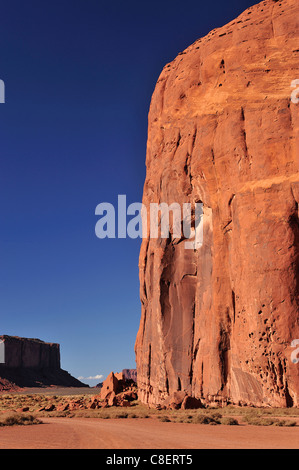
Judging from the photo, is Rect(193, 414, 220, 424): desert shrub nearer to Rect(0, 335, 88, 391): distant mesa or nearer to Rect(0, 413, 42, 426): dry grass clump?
Rect(0, 413, 42, 426): dry grass clump

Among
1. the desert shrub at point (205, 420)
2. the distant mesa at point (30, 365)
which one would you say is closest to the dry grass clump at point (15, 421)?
the desert shrub at point (205, 420)

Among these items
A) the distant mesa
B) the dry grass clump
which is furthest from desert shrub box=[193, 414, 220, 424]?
the distant mesa

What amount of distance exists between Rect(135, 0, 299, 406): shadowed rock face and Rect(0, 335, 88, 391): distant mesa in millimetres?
93383

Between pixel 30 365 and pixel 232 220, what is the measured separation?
419 feet

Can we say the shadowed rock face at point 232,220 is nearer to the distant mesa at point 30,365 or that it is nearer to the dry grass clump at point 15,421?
the dry grass clump at point 15,421

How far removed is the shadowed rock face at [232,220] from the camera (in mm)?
23484

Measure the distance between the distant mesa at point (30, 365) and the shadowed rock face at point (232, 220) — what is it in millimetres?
93383

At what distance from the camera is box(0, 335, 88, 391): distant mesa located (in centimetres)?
12375

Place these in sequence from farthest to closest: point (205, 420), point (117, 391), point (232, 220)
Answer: point (117, 391), point (232, 220), point (205, 420)

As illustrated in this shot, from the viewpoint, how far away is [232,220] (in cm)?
2739

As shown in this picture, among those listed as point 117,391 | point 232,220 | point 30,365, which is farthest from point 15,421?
point 30,365

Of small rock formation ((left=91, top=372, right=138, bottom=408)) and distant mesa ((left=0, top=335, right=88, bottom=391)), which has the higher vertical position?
small rock formation ((left=91, top=372, right=138, bottom=408))

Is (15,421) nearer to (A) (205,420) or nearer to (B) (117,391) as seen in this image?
(A) (205,420)
